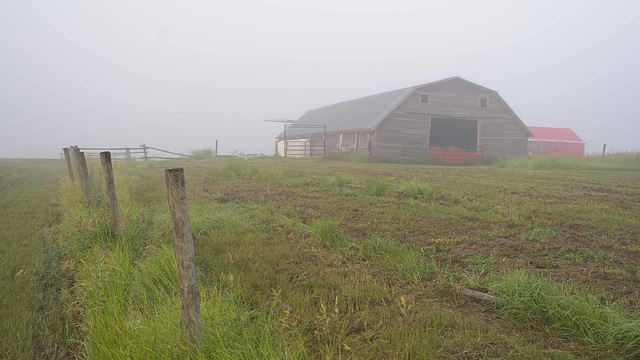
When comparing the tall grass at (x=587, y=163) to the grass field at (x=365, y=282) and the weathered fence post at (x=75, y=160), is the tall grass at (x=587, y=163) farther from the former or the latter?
the weathered fence post at (x=75, y=160)

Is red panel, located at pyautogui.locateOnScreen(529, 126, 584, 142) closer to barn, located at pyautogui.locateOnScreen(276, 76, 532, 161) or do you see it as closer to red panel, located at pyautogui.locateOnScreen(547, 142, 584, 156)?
red panel, located at pyautogui.locateOnScreen(547, 142, 584, 156)

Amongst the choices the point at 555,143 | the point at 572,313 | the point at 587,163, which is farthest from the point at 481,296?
the point at 555,143

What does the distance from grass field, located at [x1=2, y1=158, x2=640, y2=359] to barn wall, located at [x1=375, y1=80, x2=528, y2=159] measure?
19.7 metres

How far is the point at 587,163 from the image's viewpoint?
19.4 meters

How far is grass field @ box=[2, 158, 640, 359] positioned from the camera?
262 cm

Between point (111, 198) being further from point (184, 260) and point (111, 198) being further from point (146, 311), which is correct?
point (184, 260)

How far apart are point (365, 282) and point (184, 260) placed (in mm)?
2035

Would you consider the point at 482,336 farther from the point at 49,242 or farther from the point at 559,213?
the point at 49,242

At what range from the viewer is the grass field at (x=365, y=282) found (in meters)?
2.62

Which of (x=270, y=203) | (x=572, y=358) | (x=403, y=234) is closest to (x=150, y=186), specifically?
(x=270, y=203)

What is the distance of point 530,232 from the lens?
18.1 ft

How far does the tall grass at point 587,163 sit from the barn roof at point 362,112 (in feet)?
27.0

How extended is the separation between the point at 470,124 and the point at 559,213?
79.1ft

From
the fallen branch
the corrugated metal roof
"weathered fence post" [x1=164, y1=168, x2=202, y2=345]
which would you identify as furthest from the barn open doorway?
"weathered fence post" [x1=164, y1=168, x2=202, y2=345]
